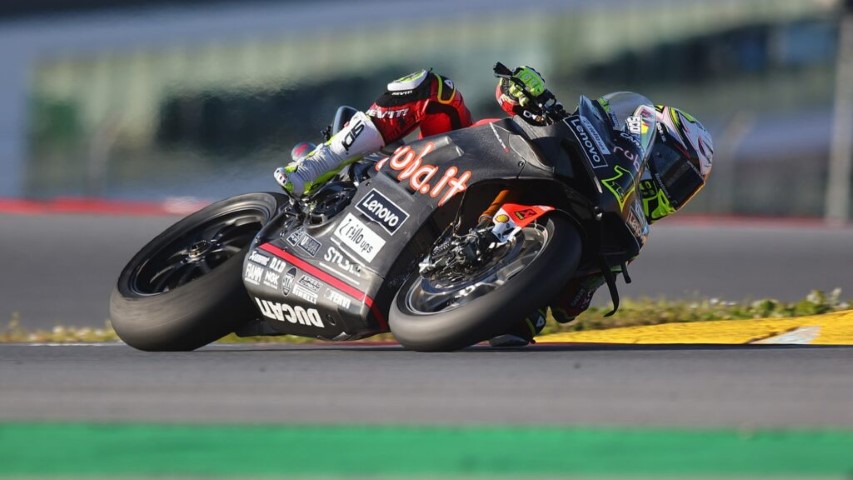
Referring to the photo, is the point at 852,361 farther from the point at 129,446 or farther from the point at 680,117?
the point at 129,446

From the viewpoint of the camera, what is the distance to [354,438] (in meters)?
3.65

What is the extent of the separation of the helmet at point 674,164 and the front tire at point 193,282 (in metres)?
1.51

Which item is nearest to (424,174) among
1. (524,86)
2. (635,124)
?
(524,86)

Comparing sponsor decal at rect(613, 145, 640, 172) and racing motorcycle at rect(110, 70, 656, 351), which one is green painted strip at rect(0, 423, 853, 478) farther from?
sponsor decal at rect(613, 145, 640, 172)

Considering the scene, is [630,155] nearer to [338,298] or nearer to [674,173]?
[674,173]

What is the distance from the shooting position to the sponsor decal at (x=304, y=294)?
231 inches

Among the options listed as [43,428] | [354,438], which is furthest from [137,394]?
[354,438]

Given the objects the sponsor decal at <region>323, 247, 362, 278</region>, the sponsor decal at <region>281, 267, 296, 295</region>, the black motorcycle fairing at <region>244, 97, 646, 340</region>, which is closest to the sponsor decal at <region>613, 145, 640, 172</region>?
the black motorcycle fairing at <region>244, 97, 646, 340</region>

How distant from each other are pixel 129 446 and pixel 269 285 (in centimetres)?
246

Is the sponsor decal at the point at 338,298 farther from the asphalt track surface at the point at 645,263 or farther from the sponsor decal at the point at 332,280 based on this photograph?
the asphalt track surface at the point at 645,263

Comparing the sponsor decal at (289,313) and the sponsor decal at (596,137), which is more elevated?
the sponsor decal at (596,137)

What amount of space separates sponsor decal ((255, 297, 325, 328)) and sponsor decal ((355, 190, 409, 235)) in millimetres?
414

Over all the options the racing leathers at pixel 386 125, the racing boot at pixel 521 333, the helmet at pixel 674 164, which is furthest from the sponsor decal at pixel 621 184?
the racing leathers at pixel 386 125

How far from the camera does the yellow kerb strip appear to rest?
6.99 metres
